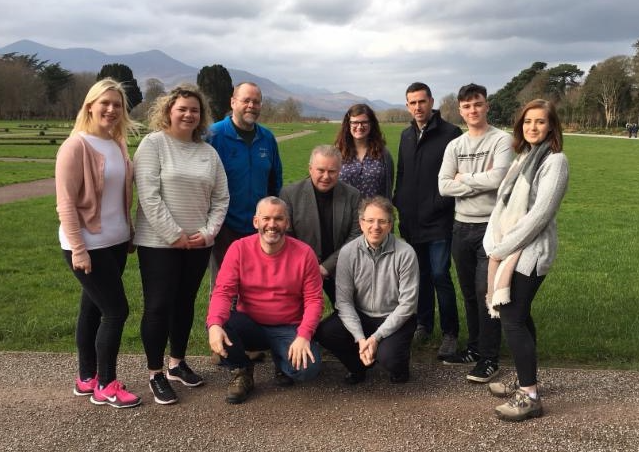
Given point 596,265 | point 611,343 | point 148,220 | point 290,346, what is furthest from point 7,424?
point 596,265

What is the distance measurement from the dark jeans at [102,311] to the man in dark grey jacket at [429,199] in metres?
2.33

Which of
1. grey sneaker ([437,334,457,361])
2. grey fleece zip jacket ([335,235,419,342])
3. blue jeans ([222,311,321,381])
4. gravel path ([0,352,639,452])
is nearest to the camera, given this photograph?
gravel path ([0,352,639,452])

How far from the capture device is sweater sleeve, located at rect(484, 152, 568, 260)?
347 cm

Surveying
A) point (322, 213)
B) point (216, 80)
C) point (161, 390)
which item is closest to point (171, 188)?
point (322, 213)

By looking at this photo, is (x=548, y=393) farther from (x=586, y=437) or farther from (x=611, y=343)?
(x=611, y=343)

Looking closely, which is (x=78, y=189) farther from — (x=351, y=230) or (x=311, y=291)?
(x=351, y=230)

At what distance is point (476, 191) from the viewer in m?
4.19

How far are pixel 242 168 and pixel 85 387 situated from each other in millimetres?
1938

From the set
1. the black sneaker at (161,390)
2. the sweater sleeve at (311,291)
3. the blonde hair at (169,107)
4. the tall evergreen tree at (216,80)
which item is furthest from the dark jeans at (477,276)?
the tall evergreen tree at (216,80)

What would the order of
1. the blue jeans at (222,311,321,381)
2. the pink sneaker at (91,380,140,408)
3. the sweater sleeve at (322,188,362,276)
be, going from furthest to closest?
1. the sweater sleeve at (322,188,362,276)
2. the blue jeans at (222,311,321,381)
3. the pink sneaker at (91,380,140,408)

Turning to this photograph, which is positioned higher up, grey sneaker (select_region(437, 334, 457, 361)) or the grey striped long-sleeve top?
the grey striped long-sleeve top

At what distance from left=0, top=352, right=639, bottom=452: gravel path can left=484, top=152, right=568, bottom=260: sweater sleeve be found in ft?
3.71

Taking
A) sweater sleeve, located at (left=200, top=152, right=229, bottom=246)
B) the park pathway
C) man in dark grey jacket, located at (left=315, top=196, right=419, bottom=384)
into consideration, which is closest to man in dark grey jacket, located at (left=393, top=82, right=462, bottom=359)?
man in dark grey jacket, located at (left=315, top=196, right=419, bottom=384)

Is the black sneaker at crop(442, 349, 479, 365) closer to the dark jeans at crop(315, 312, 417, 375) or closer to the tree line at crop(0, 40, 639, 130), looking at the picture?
Answer: the dark jeans at crop(315, 312, 417, 375)
